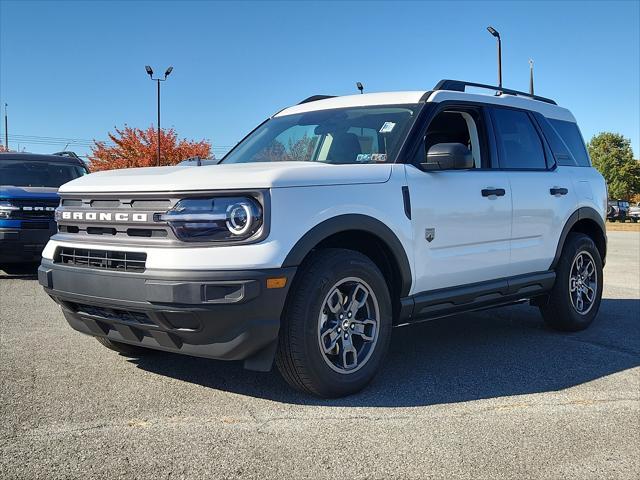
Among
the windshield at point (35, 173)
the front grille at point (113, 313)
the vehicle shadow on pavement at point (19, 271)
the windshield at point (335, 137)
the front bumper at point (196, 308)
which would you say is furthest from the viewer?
the windshield at point (35, 173)

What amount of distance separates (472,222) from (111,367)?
9.04 feet

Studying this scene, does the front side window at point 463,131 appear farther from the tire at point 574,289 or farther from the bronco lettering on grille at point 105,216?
the bronco lettering on grille at point 105,216

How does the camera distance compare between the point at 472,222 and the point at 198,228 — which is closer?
the point at 198,228

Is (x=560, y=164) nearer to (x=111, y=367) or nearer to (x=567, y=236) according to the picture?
(x=567, y=236)

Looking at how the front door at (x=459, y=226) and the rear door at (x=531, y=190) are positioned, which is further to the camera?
the rear door at (x=531, y=190)

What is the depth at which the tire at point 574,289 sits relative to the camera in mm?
6016

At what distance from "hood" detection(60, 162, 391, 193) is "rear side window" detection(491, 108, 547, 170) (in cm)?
159

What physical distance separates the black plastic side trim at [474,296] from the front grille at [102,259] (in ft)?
5.72

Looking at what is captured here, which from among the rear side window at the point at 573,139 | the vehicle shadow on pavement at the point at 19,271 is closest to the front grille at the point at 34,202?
the vehicle shadow on pavement at the point at 19,271

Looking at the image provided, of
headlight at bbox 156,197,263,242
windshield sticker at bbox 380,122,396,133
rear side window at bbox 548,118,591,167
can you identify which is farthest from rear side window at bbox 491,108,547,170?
headlight at bbox 156,197,263,242

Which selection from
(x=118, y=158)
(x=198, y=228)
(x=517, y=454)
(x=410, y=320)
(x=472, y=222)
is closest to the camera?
(x=517, y=454)

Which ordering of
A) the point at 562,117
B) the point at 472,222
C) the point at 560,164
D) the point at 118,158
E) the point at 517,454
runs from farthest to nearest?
the point at 118,158 → the point at 562,117 → the point at 560,164 → the point at 472,222 → the point at 517,454

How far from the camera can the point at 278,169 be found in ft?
12.5

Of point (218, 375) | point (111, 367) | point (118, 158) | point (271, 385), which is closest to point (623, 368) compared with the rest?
point (271, 385)
